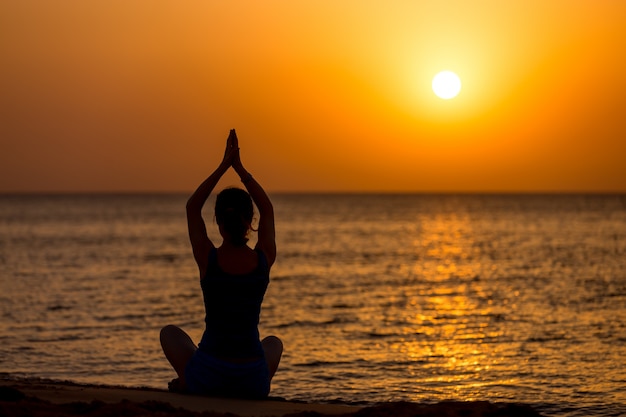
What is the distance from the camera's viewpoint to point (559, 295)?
85.8ft

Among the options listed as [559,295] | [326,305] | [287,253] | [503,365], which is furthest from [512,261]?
[503,365]

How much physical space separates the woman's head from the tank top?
218 millimetres

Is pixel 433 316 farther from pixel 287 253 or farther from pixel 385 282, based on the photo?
pixel 287 253

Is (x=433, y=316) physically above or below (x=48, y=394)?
above

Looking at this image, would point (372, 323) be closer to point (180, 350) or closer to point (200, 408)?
point (180, 350)

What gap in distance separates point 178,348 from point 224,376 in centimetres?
49

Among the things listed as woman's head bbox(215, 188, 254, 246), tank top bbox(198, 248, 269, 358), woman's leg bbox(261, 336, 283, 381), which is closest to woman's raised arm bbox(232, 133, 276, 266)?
tank top bbox(198, 248, 269, 358)

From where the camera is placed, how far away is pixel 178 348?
771 centimetres

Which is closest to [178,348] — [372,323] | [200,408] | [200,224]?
[200,408]

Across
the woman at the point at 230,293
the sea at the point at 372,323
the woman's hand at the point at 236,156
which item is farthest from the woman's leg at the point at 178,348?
the sea at the point at 372,323

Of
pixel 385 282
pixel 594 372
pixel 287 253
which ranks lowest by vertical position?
pixel 594 372

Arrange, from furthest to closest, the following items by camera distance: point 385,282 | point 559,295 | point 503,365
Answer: point 385,282 < point 559,295 < point 503,365

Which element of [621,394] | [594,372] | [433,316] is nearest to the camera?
[621,394]

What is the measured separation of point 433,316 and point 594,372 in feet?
26.1
